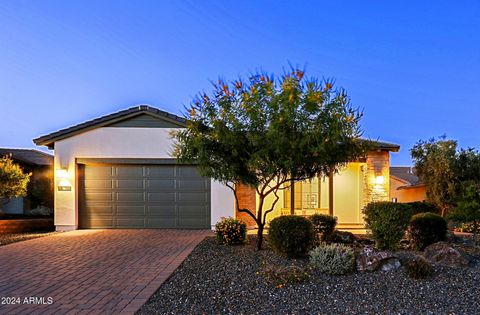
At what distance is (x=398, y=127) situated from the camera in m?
42.1

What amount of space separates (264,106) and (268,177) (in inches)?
62.9

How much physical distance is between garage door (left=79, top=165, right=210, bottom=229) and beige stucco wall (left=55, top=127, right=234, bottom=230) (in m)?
0.32

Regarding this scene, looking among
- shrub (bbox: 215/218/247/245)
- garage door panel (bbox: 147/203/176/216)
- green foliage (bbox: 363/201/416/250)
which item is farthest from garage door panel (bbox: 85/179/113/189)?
green foliage (bbox: 363/201/416/250)

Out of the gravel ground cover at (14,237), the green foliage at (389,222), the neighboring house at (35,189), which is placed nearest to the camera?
the green foliage at (389,222)

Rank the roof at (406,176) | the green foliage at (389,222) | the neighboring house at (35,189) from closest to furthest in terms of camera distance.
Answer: the green foliage at (389,222) < the neighboring house at (35,189) < the roof at (406,176)

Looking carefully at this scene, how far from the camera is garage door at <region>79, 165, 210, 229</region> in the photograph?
12055 mm

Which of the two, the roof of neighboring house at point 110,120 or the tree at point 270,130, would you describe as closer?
the tree at point 270,130

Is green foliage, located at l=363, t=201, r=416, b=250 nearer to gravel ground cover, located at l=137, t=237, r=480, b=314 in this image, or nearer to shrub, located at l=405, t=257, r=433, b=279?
gravel ground cover, located at l=137, t=237, r=480, b=314

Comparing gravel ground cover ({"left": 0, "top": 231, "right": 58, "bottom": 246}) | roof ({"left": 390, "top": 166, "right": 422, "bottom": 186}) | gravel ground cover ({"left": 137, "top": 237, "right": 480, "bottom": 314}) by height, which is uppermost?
roof ({"left": 390, "top": 166, "right": 422, "bottom": 186})

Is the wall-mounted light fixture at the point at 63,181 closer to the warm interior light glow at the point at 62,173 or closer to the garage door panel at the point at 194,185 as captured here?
the warm interior light glow at the point at 62,173

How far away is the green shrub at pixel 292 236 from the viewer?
6688 millimetres

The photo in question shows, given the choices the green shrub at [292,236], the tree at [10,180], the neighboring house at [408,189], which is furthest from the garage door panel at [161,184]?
the neighboring house at [408,189]

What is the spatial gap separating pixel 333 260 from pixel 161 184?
790cm

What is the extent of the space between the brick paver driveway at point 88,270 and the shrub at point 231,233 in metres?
0.82
